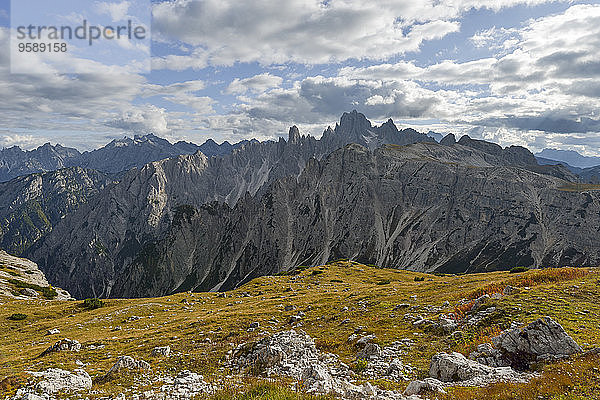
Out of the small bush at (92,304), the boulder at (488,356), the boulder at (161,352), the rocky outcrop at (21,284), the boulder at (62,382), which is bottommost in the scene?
the rocky outcrop at (21,284)

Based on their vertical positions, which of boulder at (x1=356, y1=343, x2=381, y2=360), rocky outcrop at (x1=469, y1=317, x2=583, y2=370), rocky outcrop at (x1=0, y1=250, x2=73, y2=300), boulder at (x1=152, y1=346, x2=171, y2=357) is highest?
rocky outcrop at (x1=469, y1=317, x2=583, y2=370)

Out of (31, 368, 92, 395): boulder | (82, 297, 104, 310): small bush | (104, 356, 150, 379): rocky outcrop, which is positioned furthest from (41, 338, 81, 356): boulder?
(82, 297, 104, 310): small bush

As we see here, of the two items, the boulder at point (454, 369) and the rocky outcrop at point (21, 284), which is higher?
the boulder at point (454, 369)

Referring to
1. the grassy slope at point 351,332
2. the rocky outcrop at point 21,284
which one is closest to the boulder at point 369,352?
the grassy slope at point 351,332

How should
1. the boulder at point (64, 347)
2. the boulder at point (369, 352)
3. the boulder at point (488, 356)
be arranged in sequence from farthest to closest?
the boulder at point (64, 347) < the boulder at point (369, 352) < the boulder at point (488, 356)

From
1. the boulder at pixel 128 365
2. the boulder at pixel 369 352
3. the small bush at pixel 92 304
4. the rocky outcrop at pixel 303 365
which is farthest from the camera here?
the small bush at pixel 92 304

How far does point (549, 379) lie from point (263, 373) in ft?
44.9

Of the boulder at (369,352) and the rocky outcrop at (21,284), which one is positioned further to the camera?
the rocky outcrop at (21,284)

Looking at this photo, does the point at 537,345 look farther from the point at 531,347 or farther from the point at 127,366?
the point at 127,366

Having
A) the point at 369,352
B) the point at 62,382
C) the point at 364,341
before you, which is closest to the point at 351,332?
the point at 364,341

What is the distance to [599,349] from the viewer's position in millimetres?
14367

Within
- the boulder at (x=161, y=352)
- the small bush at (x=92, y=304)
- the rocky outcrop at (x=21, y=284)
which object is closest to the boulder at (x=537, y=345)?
the boulder at (x=161, y=352)

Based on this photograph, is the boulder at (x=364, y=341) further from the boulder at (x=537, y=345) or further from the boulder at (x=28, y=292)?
the boulder at (x=28, y=292)

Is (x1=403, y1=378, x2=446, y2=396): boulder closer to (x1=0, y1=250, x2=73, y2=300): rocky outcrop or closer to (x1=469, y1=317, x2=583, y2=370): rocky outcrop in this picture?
(x1=469, y1=317, x2=583, y2=370): rocky outcrop
